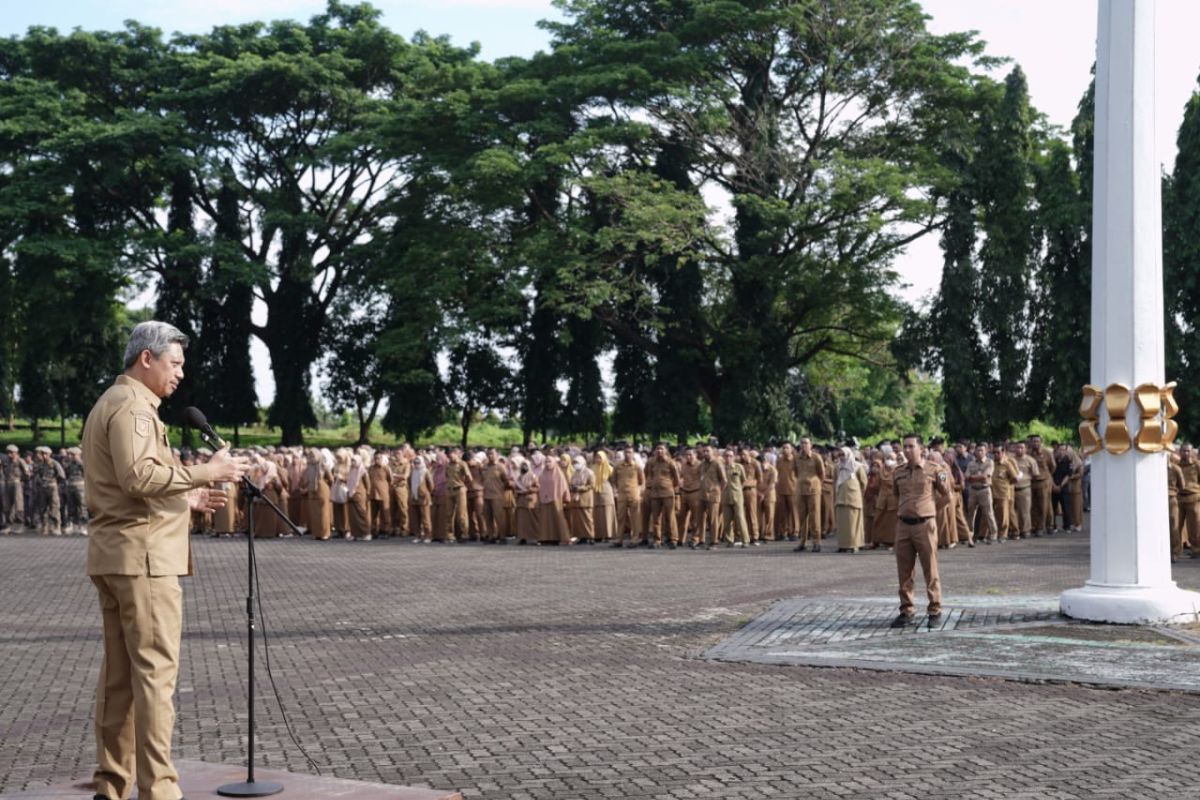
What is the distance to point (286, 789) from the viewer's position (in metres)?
6.15

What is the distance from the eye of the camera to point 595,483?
2686 cm

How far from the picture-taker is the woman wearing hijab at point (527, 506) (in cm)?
2703

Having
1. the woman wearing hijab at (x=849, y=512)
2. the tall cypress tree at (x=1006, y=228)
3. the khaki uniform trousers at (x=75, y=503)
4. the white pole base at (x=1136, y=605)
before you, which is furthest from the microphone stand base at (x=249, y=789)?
the tall cypress tree at (x=1006, y=228)

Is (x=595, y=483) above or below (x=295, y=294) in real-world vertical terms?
below

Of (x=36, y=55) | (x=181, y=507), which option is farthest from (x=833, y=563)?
(x=36, y=55)

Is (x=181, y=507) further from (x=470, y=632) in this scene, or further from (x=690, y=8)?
(x=690, y=8)

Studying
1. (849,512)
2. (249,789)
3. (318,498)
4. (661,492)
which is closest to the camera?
(249,789)

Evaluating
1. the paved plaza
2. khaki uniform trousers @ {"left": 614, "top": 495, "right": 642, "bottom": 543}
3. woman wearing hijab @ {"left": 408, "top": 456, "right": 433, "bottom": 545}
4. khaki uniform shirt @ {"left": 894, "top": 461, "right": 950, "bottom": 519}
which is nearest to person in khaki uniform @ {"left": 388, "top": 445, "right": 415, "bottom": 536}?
woman wearing hijab @ {"left": 408, "top": 456, "right": 433, "bottom": 545}

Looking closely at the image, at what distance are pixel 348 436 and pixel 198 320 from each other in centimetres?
1310

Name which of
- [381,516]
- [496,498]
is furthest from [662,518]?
[381,516]

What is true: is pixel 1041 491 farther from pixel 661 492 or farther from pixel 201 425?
pixel 201 425

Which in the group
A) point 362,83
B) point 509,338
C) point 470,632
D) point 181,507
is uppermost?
point 362,83

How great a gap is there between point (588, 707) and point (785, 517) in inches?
753

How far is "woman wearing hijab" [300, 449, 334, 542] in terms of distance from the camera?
28625 mm
